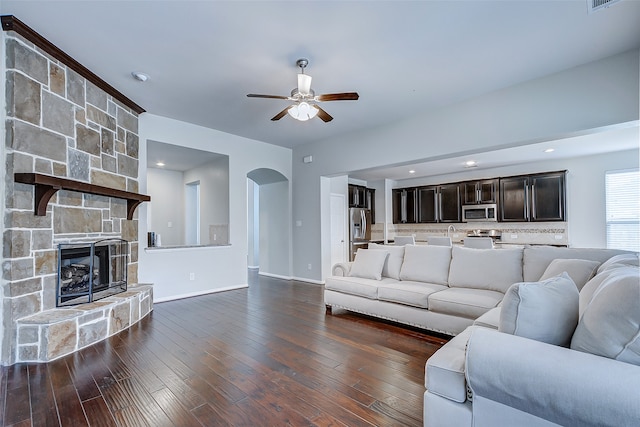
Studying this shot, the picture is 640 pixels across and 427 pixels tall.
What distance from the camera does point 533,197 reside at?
639cm

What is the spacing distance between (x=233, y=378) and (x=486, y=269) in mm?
2793

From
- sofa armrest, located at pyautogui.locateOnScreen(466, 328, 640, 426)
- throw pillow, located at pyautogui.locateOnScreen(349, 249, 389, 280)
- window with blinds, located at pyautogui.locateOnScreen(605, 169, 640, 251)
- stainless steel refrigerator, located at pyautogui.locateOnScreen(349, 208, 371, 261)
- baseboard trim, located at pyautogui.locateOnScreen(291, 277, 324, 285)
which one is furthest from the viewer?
stainless steel refrigerator, located at pyautogui.locateOnScreen(349, 208, 371, 261)

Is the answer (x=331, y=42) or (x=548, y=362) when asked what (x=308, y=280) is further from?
(x=548, y=362)

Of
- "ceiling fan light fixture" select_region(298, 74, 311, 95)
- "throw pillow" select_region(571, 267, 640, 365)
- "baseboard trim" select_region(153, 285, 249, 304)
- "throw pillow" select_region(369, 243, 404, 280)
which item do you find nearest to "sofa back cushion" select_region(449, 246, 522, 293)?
"throw pillow" select_region(369, 243, 404, 280)

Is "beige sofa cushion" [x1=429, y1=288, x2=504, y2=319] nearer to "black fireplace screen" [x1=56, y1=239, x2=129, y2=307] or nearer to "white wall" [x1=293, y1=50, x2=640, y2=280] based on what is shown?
"white wall" [x1=293, y1=50, x2=640, y2=280]

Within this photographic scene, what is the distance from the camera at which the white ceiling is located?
2344 millimetres

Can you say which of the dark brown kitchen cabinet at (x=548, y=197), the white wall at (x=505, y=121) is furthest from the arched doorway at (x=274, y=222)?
the dark brown kitchen cabinet at (x=548, y=197)

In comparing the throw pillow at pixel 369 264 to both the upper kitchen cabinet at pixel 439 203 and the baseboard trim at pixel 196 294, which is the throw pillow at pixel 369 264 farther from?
the upper kitchen cabinet at pixel 439 203

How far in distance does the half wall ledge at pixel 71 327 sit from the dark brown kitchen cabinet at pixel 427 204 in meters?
6.88

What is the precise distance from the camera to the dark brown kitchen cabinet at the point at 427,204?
7.86 m

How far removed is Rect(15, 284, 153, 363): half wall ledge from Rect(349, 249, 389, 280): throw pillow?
9.28 feet

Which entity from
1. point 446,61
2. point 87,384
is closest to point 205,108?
point 446,61

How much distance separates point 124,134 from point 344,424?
169 inches

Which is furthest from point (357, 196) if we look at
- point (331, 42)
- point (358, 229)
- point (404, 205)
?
point (331, 42)
